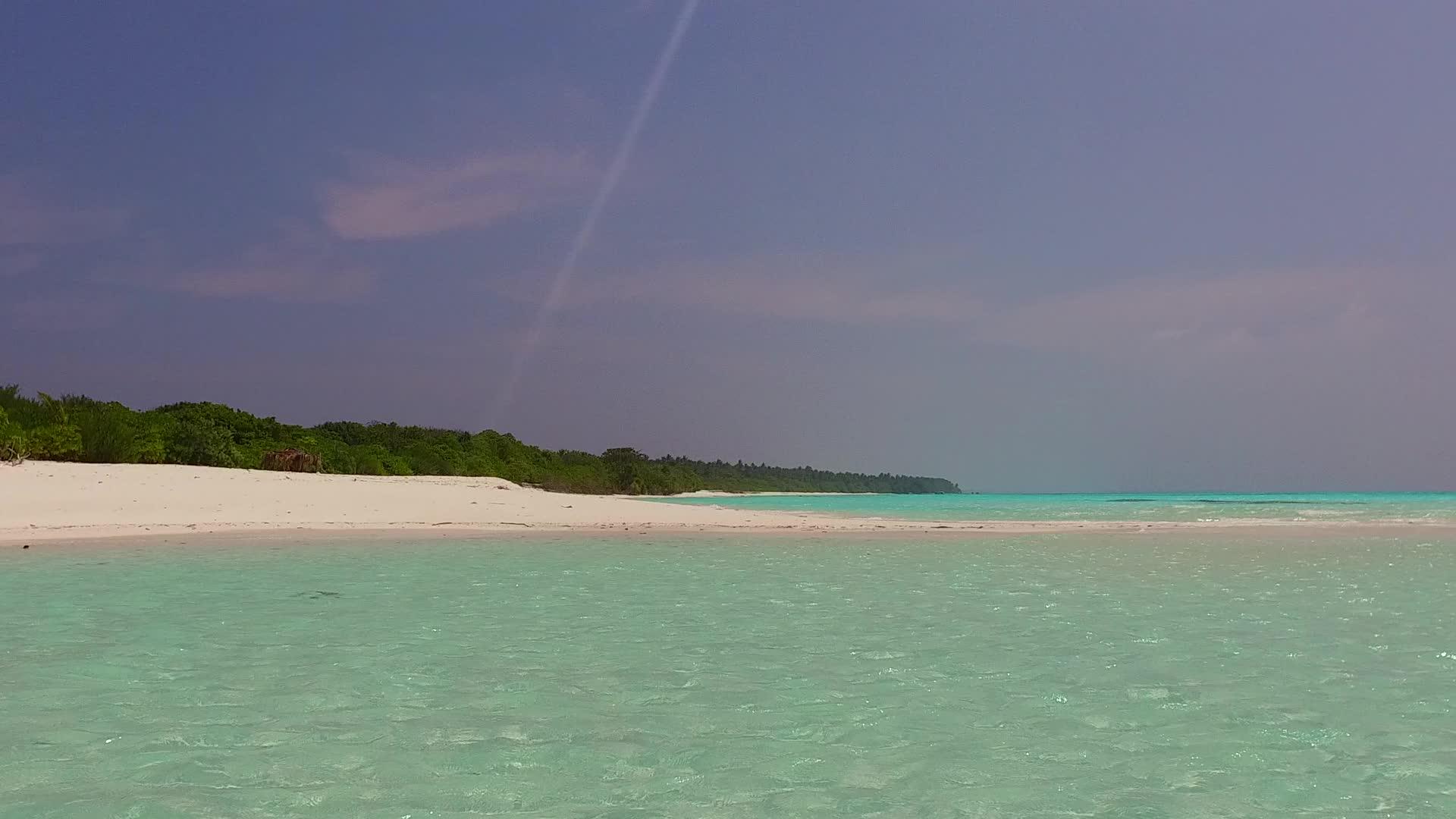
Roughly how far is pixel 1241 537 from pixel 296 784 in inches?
1089

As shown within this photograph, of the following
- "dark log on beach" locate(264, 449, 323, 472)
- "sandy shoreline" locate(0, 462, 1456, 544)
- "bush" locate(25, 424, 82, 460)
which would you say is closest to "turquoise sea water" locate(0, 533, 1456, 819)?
"sandy shoreline" locate(0, 462, 1456, 544)

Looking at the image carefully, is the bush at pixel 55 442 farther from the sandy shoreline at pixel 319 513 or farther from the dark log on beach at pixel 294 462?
the dark log on beach at pixel 294 462

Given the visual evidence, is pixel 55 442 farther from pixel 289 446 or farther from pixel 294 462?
pixel 289 446

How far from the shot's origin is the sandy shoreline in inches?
967

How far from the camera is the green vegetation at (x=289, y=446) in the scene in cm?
4138

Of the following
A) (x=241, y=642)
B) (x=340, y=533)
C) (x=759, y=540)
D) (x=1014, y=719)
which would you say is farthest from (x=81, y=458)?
(x=1014, y=719)

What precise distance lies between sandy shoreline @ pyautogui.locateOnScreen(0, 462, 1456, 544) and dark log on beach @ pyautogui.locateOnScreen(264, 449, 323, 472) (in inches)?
599

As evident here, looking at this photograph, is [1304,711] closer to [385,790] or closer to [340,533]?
[385,790]

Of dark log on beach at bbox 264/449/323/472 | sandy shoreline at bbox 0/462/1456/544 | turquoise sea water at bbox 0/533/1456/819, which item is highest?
dark log on beach at bbox 264/449/323/472

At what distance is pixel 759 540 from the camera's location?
23922mm

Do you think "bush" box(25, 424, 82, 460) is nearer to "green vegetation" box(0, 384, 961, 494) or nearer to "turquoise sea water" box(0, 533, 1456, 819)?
"green vegetation" box(0, 384, 961, 494)

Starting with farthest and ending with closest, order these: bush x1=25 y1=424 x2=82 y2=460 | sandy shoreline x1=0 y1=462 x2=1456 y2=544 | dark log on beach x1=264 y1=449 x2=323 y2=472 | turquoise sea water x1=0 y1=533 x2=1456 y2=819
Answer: dark log on beach x1=264 y1=449 x2=323 y2=472 → bush x1=25 y1=424 x2=82 y2=460 → sandy shoreline x1=0 y1=462 x2=1456 y2=544 → turquoise sea water x1=0 y1=533 x2=1456 y2=819

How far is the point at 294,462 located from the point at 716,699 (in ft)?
174

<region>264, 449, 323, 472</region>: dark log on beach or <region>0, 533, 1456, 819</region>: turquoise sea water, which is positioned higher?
<region>264, 449, 323, 472</region>: dark log on beach
